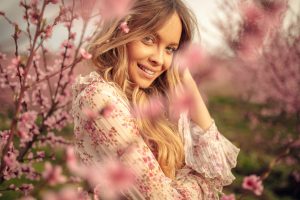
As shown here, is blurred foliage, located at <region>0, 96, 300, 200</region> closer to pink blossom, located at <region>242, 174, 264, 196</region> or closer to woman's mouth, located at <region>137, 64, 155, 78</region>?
woman's mouth, located at <region>137, 64, 155, 78</region>

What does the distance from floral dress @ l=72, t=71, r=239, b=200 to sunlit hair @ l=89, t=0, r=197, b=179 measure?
0.07m

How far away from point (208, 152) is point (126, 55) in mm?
537

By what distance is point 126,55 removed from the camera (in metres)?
1.91

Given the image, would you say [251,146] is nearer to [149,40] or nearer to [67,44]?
[67,44]

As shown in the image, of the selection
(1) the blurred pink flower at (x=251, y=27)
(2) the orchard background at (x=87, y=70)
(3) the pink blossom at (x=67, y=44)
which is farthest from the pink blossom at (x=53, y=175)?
(1) the blurred pink flower at (x=251, y=27)

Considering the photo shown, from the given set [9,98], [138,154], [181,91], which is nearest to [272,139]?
[9,98]

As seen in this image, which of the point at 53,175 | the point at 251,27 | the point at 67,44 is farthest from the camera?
the point at 251,27

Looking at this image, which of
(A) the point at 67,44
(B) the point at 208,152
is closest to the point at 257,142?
(A) the point at 67,44

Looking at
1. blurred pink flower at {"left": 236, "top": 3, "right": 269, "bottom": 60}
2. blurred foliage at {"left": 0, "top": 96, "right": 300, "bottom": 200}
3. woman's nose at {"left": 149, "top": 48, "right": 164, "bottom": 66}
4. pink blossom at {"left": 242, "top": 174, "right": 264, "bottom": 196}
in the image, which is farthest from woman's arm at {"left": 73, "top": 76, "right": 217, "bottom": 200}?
blurred pink flower at {"left": 236, "top": 3, "right": 269, "bottom": 60}

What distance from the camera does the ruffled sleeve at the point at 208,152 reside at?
1900 mm

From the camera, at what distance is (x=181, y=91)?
2.14 m

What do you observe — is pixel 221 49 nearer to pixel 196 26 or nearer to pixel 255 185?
pixel 196 26

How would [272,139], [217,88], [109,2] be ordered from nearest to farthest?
[109,2] → [272,139] → [217,88]

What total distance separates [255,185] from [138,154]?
1.69 ft
